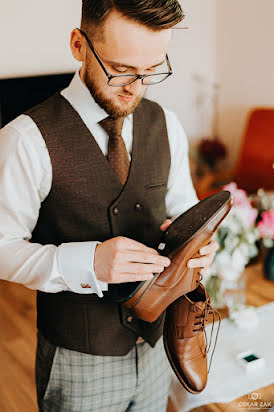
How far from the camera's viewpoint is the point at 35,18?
10.8 ft

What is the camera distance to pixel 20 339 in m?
2.74

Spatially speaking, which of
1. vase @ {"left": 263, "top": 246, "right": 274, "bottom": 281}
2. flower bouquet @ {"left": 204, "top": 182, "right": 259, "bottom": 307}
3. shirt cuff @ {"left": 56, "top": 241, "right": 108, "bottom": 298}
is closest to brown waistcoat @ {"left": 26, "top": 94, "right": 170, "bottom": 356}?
shirt cuff @ {"left": 56, "top": 241, "right": 108, "bottom": 298}

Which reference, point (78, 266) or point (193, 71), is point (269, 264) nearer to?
point (78, 266)

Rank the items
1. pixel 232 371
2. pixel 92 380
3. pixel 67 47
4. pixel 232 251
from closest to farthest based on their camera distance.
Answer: pixel 92 380
pixel 232 371
pixel 232 251
pixel 67 47

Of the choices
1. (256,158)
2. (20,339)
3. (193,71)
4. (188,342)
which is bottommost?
(20,339)

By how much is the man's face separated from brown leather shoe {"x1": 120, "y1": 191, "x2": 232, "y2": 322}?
31cm

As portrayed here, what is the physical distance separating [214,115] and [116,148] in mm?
3770

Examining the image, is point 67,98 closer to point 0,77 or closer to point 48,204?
point 48,204

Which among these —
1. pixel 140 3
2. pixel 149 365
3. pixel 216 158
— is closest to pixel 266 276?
pixel 149 365

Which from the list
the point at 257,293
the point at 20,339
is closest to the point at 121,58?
the point at 257,293

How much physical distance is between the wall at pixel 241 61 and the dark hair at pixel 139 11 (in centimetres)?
328

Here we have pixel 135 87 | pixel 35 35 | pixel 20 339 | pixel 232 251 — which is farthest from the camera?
pixel 35 35

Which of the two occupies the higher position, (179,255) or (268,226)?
(179,255)
